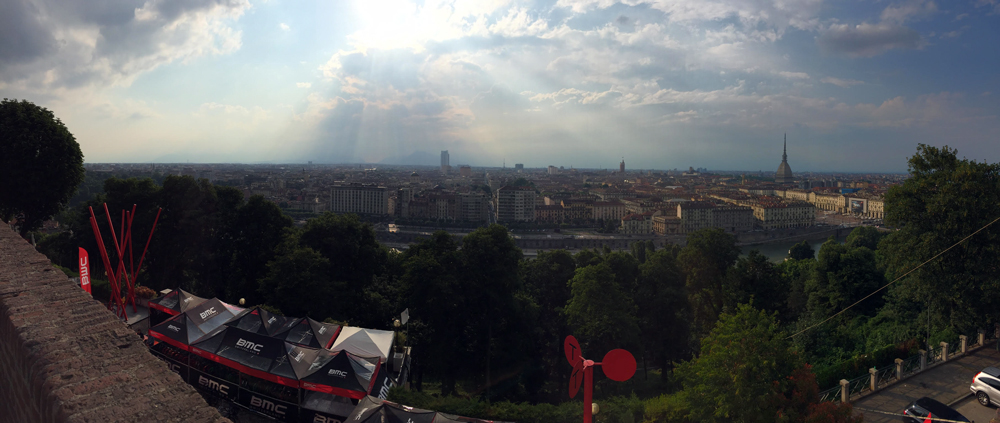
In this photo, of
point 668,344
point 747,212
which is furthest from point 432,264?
point 747,212

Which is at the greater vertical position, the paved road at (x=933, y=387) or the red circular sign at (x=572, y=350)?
the red circular sign at (x=572, y=350)

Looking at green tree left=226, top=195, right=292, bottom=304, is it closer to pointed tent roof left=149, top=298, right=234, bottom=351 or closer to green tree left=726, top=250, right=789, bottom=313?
pointed tent roof left=149, top=298, right=234, bottom=351

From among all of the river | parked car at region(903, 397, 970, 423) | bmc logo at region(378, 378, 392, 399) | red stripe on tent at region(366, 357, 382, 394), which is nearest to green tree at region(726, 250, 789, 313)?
parked car at region(903, 397, 970, 423)

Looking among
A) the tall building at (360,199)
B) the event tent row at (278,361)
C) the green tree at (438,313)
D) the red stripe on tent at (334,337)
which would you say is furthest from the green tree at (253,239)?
the tall building at (360,199)

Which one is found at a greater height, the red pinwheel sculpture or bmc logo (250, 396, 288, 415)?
the red pinwheel sculpture

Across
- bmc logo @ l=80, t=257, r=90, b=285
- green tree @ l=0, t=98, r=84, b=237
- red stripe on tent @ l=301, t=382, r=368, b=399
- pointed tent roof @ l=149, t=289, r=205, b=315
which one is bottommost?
red stripe on tent @ l=301, t=382, r=368, b=399

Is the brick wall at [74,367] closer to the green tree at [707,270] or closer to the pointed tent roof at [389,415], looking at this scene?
the pointed tent roof at [389,415]
